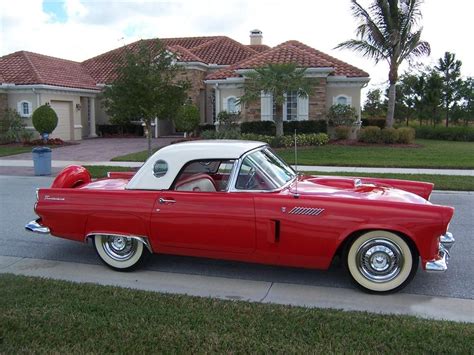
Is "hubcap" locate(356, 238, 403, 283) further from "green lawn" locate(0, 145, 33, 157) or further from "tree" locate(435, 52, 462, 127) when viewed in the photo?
"tree" locate(435, 52, 462, 127)

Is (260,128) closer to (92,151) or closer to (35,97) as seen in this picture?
(92,151)

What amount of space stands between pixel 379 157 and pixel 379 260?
40.1ft

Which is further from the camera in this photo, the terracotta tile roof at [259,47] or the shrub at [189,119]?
the terracotta tile roof at [259,47]

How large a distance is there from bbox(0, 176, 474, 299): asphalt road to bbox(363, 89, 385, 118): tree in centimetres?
3182

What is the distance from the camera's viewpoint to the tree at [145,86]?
1423 cm

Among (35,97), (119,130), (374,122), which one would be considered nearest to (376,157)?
(374,122)

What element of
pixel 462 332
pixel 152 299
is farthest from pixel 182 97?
pixel 462 332

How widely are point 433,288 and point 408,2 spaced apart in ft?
64.4

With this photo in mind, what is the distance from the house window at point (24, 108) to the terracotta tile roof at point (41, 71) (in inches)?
40.3

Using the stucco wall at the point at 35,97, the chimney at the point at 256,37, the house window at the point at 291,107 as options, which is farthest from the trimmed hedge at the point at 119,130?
the chimney at the point at 256,37

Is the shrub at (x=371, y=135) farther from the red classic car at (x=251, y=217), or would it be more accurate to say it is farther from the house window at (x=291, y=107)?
the red classic car at (x=251, y=217)

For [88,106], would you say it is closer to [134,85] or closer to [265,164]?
[134,85]

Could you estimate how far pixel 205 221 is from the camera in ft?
15.8

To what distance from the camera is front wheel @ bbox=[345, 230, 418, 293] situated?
4469mm
